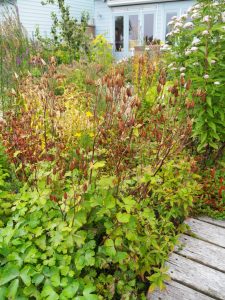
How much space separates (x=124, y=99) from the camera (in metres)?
1.71

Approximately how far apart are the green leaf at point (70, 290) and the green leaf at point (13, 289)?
8.8 inches

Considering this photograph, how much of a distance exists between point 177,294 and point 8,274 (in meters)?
1.11

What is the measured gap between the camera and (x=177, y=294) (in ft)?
6.00

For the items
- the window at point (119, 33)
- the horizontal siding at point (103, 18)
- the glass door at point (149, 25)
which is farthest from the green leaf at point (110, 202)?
the horizontal siding at point (103, 18)

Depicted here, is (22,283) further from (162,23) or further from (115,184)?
(162,23)

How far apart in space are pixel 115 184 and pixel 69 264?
20.8 inches

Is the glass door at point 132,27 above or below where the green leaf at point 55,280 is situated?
above

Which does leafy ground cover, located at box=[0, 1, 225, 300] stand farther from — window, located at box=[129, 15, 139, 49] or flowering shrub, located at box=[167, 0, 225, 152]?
window, located at box=[129, 15, 139, 49]

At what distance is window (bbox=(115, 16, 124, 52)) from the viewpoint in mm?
15094

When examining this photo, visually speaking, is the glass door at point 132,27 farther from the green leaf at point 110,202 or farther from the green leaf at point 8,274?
the green leaf at point 8,274

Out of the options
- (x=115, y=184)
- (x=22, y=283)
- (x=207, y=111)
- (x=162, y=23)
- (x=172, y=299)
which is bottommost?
(x=172, y=299)

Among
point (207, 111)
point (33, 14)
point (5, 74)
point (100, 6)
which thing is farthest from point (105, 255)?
point (100, 6)

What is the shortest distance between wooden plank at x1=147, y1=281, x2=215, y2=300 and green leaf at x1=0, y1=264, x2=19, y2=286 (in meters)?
0.92

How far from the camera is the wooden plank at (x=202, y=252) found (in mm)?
2072
